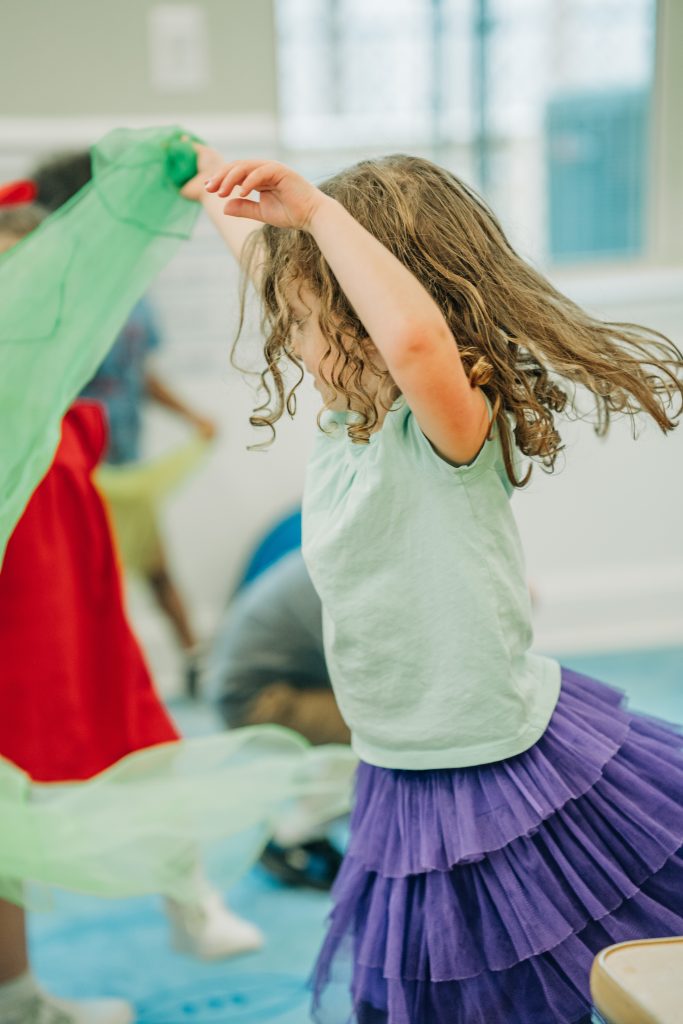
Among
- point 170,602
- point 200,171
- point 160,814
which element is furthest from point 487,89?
point 160,814

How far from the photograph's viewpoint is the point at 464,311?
0.90m

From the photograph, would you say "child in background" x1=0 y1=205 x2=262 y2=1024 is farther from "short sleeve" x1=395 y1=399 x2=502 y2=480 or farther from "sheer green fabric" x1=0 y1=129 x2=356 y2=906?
"short sleeve" x1=395 y1=399 x2=502 y2=480

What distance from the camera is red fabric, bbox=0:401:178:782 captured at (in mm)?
1278

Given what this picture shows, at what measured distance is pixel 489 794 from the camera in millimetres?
937

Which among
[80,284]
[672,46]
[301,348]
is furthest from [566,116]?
[301,348]

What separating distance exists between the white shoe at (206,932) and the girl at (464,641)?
0.60m

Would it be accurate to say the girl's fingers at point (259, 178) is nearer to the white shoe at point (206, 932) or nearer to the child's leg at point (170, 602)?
the white shoe at point (206, 932)

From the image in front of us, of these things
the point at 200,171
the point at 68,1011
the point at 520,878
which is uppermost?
the point at 200,171

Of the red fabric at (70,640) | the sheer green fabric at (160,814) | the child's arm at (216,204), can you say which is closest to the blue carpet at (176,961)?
the sheer green fabric at (160,814)

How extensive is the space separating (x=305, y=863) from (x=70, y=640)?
649 mm

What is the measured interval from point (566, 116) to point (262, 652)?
6.12 ft

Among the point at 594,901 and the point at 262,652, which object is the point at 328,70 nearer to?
the point at 262,652

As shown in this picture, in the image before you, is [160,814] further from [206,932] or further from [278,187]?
[278,187]

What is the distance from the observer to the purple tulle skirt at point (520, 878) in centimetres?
91
